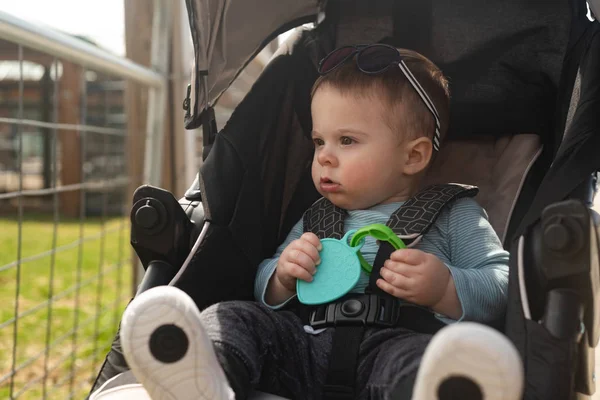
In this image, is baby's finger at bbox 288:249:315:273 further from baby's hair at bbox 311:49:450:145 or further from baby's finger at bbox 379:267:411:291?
baby's hair at bbox 311:49:450:145

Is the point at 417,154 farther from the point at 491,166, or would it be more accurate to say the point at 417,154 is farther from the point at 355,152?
the point at 491,166

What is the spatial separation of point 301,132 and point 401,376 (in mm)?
899

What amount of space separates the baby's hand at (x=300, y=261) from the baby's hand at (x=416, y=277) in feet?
0.55

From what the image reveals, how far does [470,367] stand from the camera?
2.95ft

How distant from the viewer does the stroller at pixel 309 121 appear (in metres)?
1.47

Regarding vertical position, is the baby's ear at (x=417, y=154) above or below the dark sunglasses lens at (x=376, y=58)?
below

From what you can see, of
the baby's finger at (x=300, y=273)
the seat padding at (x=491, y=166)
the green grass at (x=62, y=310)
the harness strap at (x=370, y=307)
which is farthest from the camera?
the green grass at (x=62, y=310)

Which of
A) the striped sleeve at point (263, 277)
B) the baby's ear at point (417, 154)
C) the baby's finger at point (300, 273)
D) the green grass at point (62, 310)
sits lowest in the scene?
the green grass at point (62, 310)

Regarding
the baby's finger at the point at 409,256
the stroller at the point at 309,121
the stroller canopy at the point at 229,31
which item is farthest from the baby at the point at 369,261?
the stroller canopy at the point at 229,31

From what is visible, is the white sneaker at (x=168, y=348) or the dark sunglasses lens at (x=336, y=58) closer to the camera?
the white sneaker at (x=168, y=348)

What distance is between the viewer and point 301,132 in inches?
75.0

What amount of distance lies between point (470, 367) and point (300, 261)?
0.61m

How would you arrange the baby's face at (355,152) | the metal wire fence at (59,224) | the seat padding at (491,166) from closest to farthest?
the baby's face at (355,152), the seat padding at (491,166), the metal wire fence at (59,224)

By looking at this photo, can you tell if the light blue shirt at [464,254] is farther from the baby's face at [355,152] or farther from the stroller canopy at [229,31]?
the stroller canopy at [229,31]
